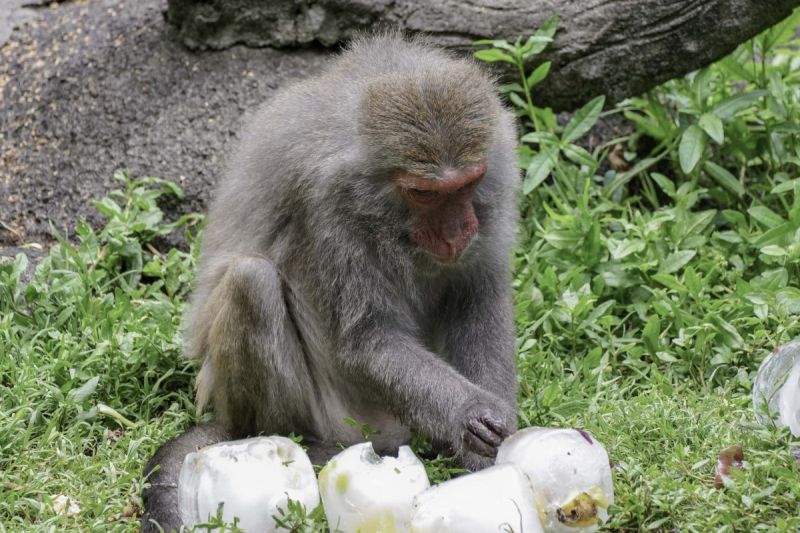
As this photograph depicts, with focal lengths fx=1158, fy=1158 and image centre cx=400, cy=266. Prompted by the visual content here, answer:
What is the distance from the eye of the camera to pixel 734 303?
694cm

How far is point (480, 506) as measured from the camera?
176 inches

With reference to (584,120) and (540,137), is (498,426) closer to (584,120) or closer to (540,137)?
(540,137)

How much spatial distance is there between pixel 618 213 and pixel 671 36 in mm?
1284

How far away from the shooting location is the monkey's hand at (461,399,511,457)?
5309 millimetres

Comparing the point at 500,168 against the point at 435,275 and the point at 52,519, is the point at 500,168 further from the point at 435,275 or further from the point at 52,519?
the point at 52,519

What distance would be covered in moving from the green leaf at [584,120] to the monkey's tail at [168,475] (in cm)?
335

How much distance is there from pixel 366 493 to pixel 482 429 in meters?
0.85

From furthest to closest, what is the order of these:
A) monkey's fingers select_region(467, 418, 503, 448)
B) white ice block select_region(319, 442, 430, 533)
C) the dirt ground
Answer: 1. the dirt ground
2. monkey's fingers select_region(467, 418, 503, 448)
3. white ice block select_region(319, 442, 430, 533)

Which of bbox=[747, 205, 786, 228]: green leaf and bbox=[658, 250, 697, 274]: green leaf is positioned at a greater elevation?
bbox=[747, 205, 786, 228]: green leaf

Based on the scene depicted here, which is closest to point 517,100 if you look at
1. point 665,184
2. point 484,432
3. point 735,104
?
point 665,184

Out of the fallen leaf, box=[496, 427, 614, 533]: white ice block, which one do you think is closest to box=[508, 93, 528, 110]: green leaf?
the fallen leaf

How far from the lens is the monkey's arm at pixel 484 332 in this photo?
6035 mm

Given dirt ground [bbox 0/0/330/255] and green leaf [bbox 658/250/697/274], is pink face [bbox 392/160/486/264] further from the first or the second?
dirt ground [bbox 0/0/330/255]

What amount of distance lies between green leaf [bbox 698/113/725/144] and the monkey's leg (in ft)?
11.1
